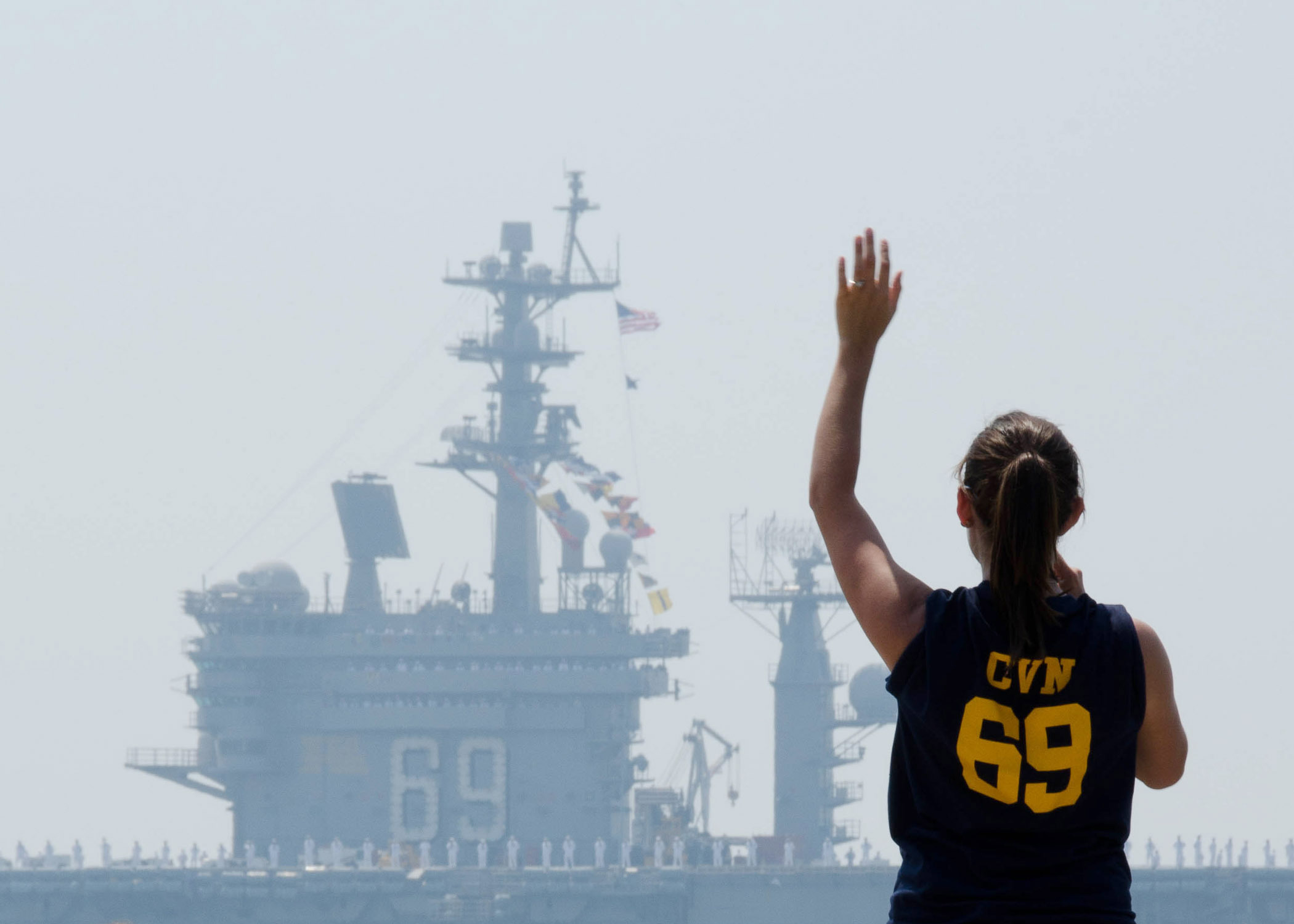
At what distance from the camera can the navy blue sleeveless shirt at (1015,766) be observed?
301cm

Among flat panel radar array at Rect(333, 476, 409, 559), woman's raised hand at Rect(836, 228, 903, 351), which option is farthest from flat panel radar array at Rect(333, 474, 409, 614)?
woman's raised hand at Rect(836, 228, 903, 351)

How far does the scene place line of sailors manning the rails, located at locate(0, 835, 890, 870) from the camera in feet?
206

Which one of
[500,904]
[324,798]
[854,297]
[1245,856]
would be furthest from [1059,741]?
[1245,856]

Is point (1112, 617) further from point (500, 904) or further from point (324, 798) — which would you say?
point (324, 798)

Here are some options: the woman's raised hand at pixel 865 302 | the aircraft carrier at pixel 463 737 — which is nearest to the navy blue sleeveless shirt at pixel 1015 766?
the woman's raised hand at pixel 865 302

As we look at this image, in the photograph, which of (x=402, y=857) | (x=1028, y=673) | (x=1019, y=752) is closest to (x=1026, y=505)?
(x=1028, y=673)

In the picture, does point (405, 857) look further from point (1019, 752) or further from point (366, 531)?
point (1019, 752)

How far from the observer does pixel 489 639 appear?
218 ft

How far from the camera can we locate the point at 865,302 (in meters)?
3.28

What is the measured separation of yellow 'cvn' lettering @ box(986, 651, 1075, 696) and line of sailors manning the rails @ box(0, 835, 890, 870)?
59.2 m

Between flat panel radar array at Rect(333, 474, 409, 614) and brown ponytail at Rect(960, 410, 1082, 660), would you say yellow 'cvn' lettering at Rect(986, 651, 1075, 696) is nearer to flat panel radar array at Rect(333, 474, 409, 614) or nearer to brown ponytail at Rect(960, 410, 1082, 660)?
brown ponytail at Rect(960, 410, 1082, 660)

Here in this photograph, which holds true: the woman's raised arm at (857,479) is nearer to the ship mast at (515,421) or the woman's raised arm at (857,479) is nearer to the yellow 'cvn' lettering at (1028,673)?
the yellow 'cvn' lettering at (1028,673)

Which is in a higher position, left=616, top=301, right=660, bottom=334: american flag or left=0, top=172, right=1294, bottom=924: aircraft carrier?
left=616, top=301, right=660, bottom=334: american flag

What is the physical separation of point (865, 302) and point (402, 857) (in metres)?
61.8
